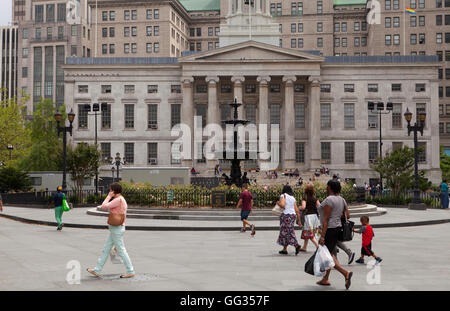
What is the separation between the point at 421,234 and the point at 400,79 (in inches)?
2364

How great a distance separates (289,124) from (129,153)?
24.4 metres

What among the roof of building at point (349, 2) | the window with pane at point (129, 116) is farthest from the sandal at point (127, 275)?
the roof of building at point (349, 2)

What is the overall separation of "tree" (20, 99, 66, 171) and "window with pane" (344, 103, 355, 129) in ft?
133

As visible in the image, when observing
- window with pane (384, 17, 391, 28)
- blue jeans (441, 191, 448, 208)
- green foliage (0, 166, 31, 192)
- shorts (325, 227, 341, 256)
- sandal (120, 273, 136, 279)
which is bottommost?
sandal (120, 273, 136, 279)

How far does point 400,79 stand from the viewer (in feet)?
249

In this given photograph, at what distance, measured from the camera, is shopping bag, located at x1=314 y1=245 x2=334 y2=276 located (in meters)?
9.46

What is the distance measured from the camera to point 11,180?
142 feet

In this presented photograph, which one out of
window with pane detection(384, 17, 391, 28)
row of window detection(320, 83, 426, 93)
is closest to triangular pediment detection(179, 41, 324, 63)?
row of window detection(320, 83, 426, 93)

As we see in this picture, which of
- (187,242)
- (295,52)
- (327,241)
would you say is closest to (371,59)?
(295,52)

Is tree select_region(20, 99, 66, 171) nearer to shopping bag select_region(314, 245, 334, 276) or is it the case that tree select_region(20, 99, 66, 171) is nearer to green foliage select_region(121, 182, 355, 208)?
green foliage select_region(121, 182, 355, 208)

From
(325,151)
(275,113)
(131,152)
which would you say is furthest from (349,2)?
(131,152)

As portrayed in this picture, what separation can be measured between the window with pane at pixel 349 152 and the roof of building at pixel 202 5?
59.8 meters

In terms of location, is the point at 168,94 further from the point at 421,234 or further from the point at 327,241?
the point at 327,241

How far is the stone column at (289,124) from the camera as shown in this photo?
73.4m
